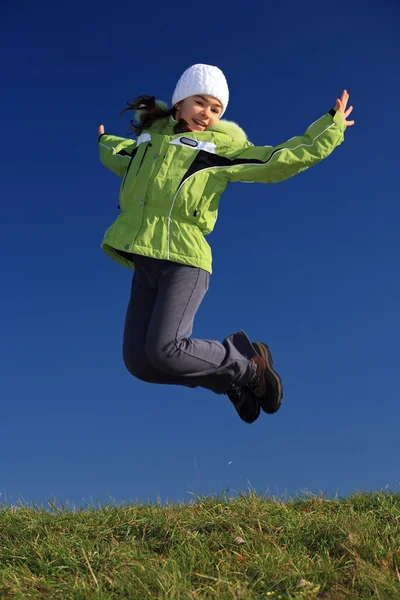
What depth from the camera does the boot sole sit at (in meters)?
6.55

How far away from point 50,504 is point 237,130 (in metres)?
4.22

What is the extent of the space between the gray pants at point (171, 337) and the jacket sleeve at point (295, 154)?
1.05 metres

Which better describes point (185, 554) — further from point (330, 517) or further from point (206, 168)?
point (206, 168)

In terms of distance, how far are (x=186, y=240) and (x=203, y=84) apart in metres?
1.75

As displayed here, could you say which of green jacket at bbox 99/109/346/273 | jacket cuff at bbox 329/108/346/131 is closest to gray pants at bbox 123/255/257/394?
green jacket at bbox 99/109/346/273

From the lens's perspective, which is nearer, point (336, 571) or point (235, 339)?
point (336, 571)

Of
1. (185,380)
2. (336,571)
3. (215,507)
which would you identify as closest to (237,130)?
A: (185,380)

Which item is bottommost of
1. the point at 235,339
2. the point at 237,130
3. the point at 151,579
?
the point at 151,579

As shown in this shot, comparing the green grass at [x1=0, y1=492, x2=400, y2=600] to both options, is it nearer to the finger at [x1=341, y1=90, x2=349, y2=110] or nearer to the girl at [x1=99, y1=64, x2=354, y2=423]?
the girl at [x1=99, y1=64, x2=354, y2=423]

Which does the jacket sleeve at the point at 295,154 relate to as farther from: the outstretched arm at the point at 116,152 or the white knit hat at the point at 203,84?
the outstretched arm at the point at 116,152

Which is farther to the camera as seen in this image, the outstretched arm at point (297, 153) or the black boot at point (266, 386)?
the black boot at point (266, 386)

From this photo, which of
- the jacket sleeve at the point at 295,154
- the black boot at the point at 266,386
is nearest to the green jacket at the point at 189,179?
the jacket sleeve at the point at 295,154

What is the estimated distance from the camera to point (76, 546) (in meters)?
5.67

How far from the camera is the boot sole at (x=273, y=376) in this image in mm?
6547
